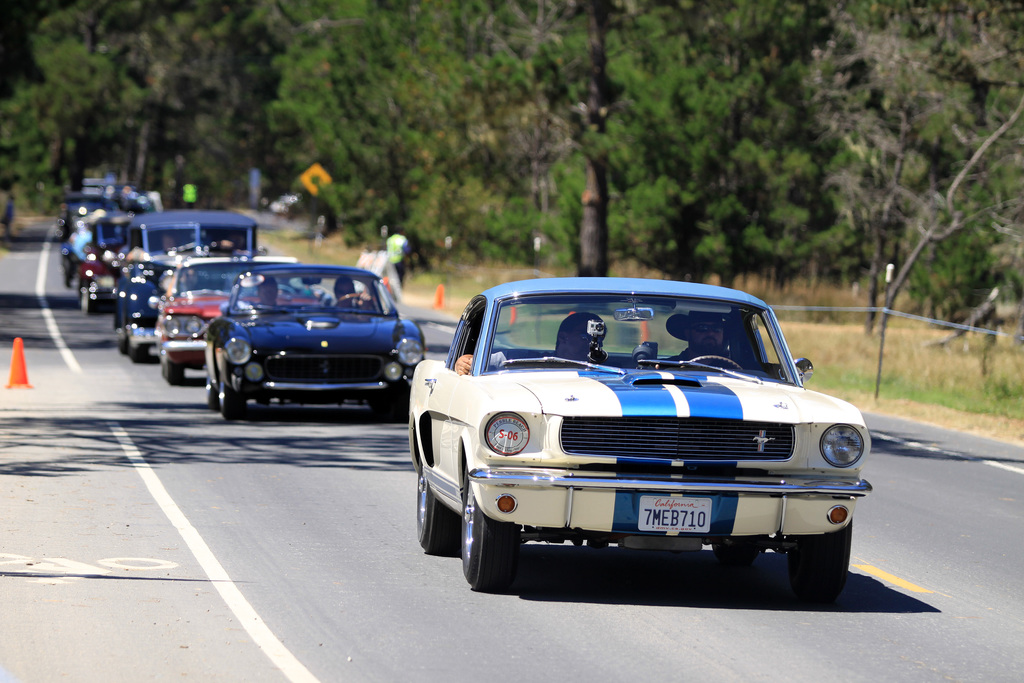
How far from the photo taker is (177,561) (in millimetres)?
8781

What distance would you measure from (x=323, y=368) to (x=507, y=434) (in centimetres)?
834

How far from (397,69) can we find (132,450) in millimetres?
44758

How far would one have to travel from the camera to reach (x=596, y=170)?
3522 centimetres

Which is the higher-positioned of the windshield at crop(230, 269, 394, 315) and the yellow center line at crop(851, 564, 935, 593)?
the windshield at crop(230, 269, 394, 315)

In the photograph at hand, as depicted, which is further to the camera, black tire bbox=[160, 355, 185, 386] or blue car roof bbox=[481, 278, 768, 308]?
black tire bbox=[160, 355, 185, 386]

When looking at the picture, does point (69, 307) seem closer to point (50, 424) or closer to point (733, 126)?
point (733, 126)

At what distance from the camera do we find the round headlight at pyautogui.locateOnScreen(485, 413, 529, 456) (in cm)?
757

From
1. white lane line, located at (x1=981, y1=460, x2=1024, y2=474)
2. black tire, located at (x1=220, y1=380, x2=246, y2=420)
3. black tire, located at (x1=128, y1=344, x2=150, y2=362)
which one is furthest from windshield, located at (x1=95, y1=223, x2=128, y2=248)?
white lane line, located at (x1=981, y1=460, x2=1024, y2=474)

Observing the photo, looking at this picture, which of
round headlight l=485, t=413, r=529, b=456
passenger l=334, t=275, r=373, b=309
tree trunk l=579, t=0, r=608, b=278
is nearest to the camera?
round headlight l=485, t=413, r=529, b=456

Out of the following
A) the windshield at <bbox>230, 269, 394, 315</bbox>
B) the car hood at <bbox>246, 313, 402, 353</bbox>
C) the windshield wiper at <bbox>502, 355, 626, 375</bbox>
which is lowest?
the car hood at <bbox>246, 313, 402, 353</bbox>

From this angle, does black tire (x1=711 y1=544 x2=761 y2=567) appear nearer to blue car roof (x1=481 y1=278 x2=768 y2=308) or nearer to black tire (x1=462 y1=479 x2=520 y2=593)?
blue car roof (x1=481 y1=278 x2=768 y2=308)

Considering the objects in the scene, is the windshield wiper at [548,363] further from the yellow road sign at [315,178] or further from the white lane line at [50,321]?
the yellow road sign at [315,178]

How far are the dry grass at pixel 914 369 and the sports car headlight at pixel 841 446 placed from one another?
1039cm

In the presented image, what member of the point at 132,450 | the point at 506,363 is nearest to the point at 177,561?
the point at 506,363
